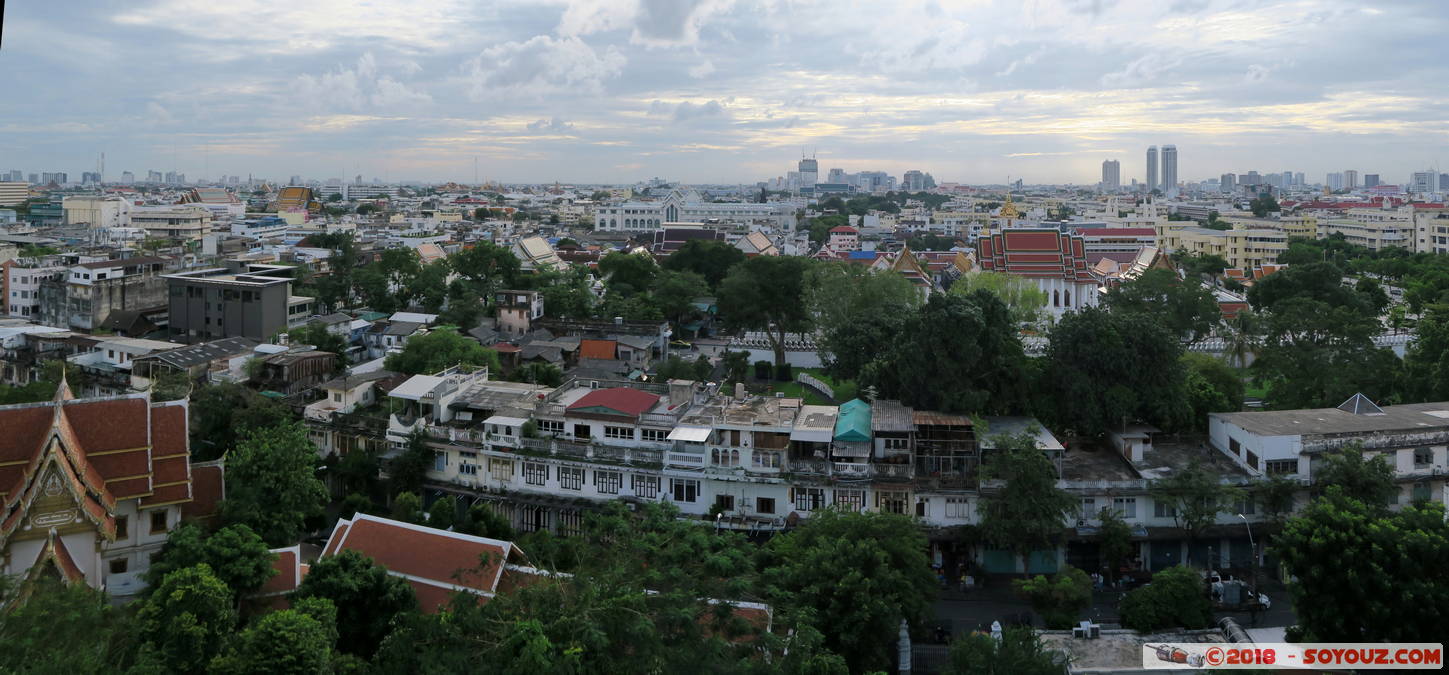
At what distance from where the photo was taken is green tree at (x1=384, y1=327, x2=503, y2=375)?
88.2ft

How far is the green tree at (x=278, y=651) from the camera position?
11047 millimetres

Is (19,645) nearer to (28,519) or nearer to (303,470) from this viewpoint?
(28,519)

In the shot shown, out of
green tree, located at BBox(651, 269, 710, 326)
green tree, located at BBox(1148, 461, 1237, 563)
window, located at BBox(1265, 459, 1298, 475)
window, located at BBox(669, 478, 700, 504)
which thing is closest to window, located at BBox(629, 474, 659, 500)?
window, located at BBox(669, 478, 700, 504)

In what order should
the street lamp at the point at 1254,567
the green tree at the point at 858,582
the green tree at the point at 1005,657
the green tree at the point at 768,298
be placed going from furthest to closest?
the green tree at the point at 768,298 → the street lamp at the point at 1254,567 → the green tree at the point at 858,582 → the green tree at the point at 1005,657

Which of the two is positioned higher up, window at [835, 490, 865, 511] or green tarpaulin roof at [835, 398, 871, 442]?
green tarpaulin roof at [835, 398, 871, 442]

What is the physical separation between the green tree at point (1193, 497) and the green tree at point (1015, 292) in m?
15.2

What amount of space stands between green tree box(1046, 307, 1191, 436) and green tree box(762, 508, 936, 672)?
7929 millimetres

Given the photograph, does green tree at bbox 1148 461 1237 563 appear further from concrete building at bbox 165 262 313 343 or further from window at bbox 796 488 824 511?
concrete building at bbox 165 262 313 343

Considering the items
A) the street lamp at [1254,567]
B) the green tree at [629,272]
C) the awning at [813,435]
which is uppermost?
the green tree at [629,272]

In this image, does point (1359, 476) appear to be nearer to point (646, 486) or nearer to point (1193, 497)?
point (1193, 497)

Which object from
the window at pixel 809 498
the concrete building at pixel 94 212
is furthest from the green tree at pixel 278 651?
the concrete building at pixel 94 212

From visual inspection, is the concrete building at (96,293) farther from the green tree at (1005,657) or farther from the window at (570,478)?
the green tree at (1005,657)

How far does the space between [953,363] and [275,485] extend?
13.3 meters

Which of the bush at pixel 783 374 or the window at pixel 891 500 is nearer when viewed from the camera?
the window at pixel 891 500
